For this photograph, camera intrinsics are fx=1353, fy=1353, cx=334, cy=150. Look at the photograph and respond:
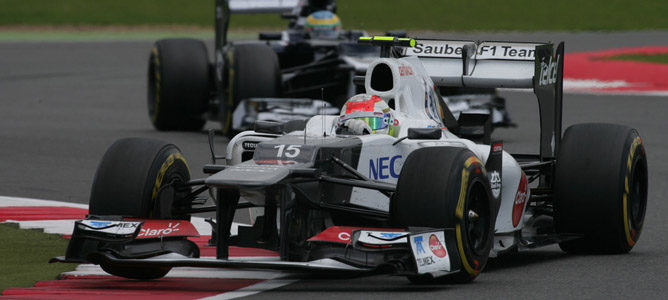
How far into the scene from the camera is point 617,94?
27359mm

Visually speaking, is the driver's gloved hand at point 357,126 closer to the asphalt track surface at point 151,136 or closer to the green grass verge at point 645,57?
the asphalt track surface at point 151,136

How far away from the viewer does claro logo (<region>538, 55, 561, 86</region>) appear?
34.0 feet

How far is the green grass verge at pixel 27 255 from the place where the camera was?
822 centimetres

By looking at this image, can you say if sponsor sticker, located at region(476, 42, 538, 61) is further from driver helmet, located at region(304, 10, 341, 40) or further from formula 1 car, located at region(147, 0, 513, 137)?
driver helmet, located at region(304, 10, 341, 40)

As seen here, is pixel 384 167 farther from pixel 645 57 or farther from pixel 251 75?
pixel 645 57

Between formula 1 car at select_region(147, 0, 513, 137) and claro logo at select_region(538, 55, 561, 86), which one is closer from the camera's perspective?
claro logo at select_region(538, 55, 561, 86)

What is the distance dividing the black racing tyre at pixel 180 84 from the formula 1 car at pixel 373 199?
9.84 metres

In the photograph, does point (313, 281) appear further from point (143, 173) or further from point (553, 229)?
point (553, 229)

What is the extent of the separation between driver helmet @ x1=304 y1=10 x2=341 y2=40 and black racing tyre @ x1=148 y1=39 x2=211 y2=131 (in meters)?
1.85

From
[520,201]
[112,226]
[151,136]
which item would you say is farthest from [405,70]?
[151,136]

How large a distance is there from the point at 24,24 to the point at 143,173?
158 ft

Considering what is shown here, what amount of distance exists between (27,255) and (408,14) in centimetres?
5255

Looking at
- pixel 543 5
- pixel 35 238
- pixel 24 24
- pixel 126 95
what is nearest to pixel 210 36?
pixel 24 24

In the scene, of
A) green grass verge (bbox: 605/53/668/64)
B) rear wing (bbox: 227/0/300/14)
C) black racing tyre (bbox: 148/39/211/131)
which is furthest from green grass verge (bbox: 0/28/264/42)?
black racing tyre (bbox: 148/39/211/131)
